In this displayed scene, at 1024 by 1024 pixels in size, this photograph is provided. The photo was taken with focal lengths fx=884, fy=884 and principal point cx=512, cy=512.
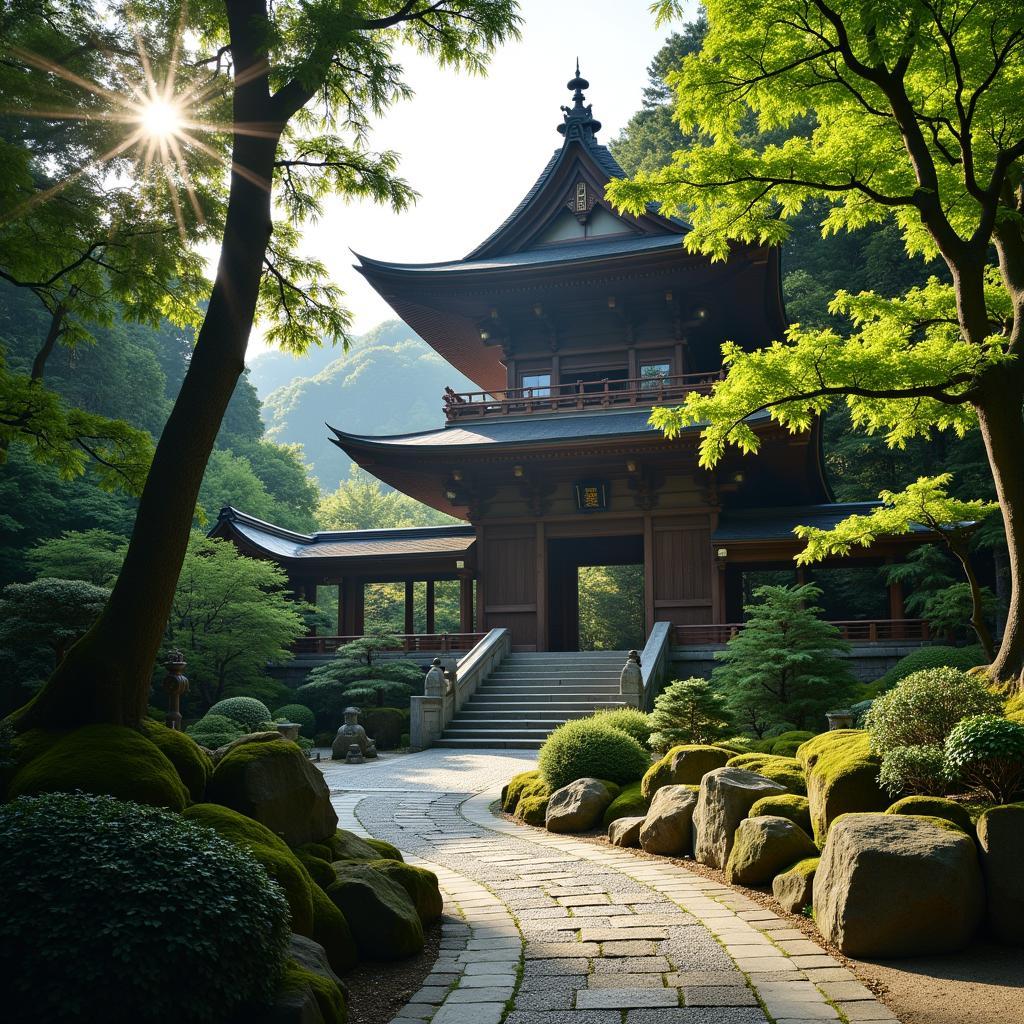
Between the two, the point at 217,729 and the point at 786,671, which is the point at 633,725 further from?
the point at 217,729

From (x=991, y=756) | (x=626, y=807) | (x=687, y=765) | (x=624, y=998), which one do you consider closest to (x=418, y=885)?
(x=624, y=998)

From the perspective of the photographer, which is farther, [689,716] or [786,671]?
[786,671]

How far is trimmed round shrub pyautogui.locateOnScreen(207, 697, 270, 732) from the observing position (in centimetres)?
1678

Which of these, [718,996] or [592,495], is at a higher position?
[592,495]

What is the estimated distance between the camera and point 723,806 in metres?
6.95

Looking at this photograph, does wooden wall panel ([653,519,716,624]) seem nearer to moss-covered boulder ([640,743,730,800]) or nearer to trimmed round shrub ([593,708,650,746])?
trimmed round shrub ([593,708,650,746])

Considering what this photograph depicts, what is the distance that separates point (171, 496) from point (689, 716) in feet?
22.7

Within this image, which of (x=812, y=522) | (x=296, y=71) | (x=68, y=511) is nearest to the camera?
(x=296, y=71)

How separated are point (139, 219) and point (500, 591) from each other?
14.4 m

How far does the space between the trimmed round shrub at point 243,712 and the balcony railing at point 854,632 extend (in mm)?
8878

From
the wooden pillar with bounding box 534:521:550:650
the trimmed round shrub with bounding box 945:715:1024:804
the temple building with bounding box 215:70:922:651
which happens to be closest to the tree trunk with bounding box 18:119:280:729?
the trimmed round shrub with bounding box 945:715:1024:804

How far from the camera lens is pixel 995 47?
7.19 m

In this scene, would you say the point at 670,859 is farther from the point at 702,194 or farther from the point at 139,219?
the point at 139,219

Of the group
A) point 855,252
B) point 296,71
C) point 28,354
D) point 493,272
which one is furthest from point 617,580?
point 296,71
